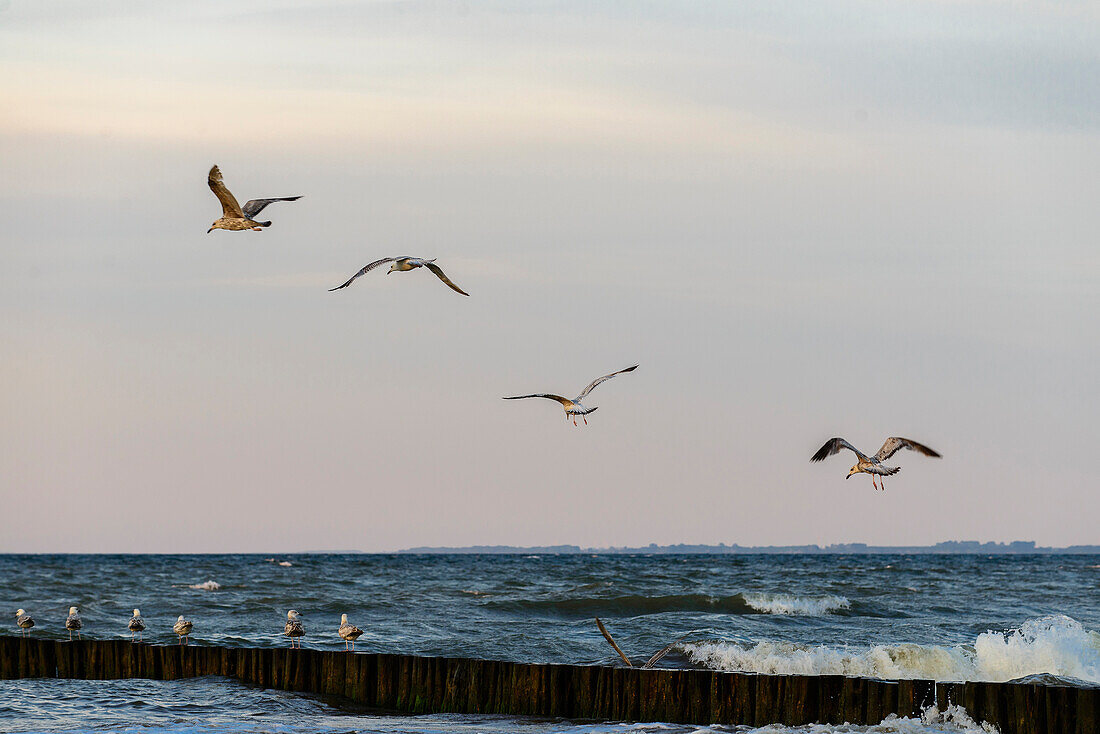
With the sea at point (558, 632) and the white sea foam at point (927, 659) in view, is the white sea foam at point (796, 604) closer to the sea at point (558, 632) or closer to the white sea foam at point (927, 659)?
the sea at point (558, 632)

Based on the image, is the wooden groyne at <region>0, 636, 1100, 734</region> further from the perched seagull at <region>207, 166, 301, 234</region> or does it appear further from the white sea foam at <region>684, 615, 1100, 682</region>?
the white sea foam at <region>684, 615, 1100, 682</region>

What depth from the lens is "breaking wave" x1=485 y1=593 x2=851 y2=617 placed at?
27094mm

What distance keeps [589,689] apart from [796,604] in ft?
60.7

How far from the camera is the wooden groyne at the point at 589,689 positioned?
31.7 ft

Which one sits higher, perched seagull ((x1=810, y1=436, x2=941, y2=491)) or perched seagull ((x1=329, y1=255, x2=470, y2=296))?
perched seagull ((x1=329, y1=255, x2=470, y2=296))

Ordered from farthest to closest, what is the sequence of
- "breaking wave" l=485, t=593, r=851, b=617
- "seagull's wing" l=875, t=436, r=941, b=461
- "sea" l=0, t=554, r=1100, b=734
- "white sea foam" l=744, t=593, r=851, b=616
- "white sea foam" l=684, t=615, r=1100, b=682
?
1. "white sea foam" l=744, t=593, r=851, b=616
2. "breaking wave" l=485, t=593, r=851, b=617
3. "white sea foam" l=684, t=615, r=1100, b=682
4. "seagull's wing" l=875, t=436, r=941, b=461
5. "sea" l=0, t=554, r=1100, b=734

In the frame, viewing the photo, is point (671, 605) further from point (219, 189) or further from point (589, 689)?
point (219, 189)

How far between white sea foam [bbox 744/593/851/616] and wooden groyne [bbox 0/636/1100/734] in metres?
16.0

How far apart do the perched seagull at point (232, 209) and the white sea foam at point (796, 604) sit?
17430 millimetres

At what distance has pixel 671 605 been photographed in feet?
91.7

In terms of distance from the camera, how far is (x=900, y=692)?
9.92m

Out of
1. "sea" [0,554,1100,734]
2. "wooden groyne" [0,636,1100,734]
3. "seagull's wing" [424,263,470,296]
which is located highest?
"seagull's wing" [424,263,470,296]

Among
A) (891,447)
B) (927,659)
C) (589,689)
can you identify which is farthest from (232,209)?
(927,659)

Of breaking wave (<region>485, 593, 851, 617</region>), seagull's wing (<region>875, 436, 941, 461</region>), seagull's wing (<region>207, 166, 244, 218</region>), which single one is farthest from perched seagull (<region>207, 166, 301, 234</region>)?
breaking wave (<region>485, 593, 851, 617</region>)
